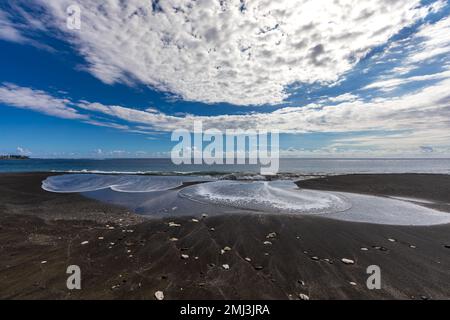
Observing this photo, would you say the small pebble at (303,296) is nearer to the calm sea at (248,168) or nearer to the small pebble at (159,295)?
the small pebble at (159,295)

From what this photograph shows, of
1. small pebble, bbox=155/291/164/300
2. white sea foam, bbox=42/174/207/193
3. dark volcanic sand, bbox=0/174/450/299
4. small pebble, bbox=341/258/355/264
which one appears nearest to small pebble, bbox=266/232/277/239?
dark volcanic sand, bbox=0/174/450/299

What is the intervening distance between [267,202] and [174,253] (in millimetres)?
9235

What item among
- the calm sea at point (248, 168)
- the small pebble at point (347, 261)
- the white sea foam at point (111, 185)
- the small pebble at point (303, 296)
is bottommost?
the white sea foam at point (111, 185)

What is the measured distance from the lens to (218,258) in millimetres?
6262

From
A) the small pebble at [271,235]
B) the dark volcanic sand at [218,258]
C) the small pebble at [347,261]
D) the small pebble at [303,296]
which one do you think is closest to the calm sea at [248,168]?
the dark volcanic sand at [218,258]

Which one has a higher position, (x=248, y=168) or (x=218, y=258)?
(x=248, y=168)

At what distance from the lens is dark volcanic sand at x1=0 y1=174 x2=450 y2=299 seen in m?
4.67

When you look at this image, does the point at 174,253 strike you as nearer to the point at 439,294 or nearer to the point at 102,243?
the point at 102,243

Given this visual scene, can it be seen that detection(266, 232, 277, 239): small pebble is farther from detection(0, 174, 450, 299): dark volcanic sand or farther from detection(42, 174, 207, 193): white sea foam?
detection(42, 174, 207, 193): white sea foam

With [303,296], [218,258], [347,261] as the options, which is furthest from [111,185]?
[347,261]

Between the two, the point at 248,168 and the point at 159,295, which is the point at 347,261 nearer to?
the point at 159,295

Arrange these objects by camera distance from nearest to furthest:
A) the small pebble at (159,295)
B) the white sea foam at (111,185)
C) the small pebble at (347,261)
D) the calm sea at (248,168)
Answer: the small pebble at (159,295)
the small pebble at (347,261)
the white sea foam at (111,185)
the calm sea at (248,168)

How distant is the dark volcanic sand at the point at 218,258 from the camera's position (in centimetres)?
467
